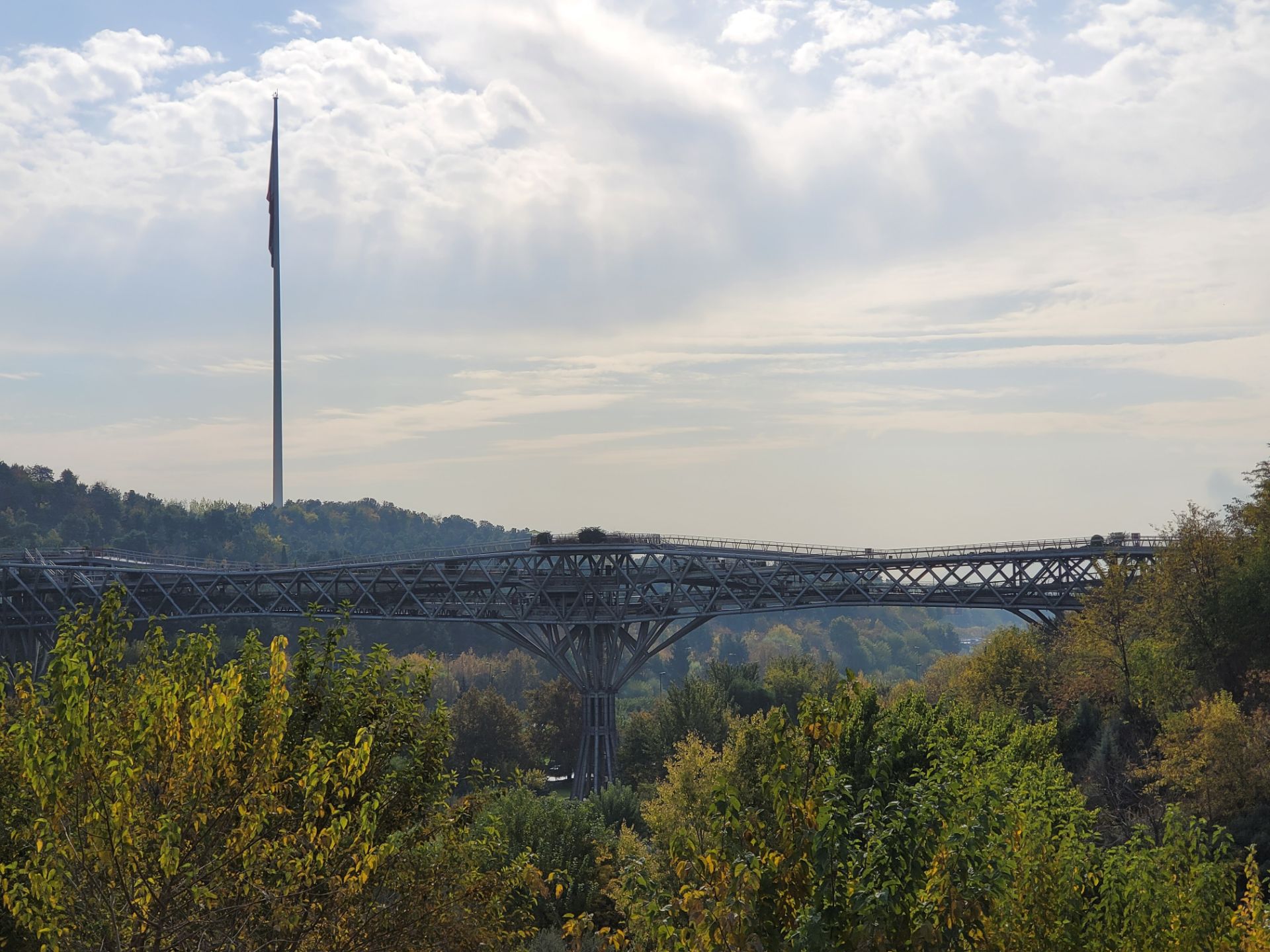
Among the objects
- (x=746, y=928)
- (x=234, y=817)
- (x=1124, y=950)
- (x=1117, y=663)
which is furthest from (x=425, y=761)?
Answer: (x=1117, y=663)

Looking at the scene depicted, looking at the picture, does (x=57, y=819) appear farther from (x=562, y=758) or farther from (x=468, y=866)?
(x=562, y=758)

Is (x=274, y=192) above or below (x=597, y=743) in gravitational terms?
above

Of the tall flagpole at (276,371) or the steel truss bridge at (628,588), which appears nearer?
the steel truss bridge at (628,588)

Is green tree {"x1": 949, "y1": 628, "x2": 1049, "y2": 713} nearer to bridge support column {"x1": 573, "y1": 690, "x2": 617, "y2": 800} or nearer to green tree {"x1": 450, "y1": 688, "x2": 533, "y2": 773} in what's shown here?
bridge support column {"x1": 573, "y1": 690, "x2": 617, "y2": 800}

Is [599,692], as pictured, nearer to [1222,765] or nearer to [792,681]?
[792,681]

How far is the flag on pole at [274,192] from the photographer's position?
153875mm

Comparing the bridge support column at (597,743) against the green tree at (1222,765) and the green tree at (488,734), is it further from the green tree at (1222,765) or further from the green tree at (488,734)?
the green tree at (1222,765)

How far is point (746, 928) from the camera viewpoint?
12367 millimetres

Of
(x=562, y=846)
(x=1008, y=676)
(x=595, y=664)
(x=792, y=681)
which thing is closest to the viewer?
(x=562, y=846)

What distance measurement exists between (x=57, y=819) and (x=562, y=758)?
315 ft

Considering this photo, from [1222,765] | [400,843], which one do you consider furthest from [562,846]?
[400,843]

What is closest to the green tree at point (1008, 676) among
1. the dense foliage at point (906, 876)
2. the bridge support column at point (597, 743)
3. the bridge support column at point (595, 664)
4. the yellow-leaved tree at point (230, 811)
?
the bridge support column at point (595, 664)

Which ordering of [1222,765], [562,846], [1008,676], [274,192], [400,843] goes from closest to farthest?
[400,843] → [1222,765] → [562,846] → [1008,676] → [274,192]

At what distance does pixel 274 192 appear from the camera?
510ft
